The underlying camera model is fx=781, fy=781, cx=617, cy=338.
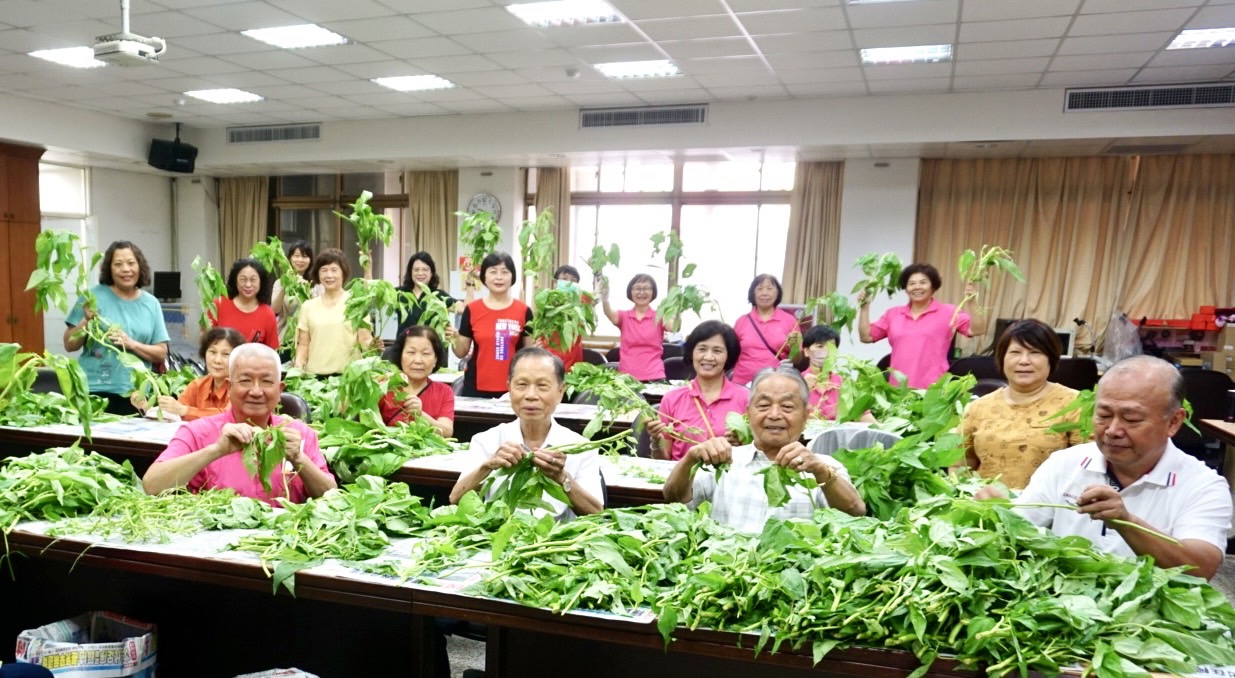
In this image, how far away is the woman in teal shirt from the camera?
387 cm

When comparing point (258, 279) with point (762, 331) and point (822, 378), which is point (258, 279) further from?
point (822, 378)

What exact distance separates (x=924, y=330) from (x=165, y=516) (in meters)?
3.91

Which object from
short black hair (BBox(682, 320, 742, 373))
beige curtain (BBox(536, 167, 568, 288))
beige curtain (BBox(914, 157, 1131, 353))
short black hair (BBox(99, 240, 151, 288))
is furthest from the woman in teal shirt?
beige curtain (BBox(914, 157, 1131, 353))

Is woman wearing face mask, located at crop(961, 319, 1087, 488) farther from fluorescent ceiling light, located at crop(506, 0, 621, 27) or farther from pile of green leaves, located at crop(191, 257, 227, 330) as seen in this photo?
pile of green leaves, located at crop(191, 257, 227, 330)

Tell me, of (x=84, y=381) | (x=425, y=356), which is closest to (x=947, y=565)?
(x=425, y=356)

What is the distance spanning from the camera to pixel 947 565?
4.67 ft

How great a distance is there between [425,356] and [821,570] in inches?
92.1

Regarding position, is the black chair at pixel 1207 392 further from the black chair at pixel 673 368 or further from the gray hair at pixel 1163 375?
the gray hair at pixel 1163 375

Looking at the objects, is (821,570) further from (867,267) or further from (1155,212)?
(1155,212)

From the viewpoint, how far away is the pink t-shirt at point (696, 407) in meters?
3.14

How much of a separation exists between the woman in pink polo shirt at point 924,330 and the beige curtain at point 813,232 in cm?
373


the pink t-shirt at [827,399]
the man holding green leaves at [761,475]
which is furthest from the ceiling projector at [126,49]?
the pink t-shirt at [827,399]

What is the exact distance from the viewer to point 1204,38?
5336 millimetres

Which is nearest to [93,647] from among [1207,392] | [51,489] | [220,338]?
[51,489]
